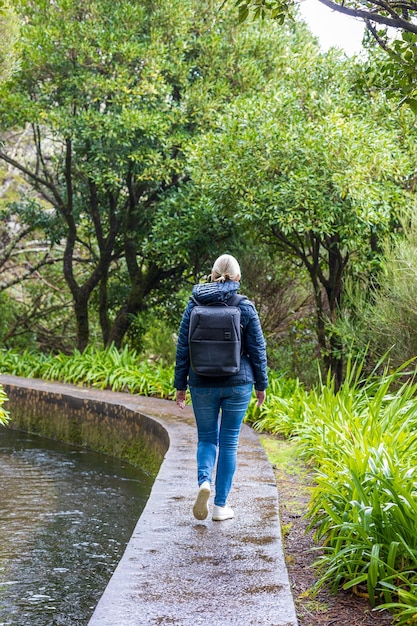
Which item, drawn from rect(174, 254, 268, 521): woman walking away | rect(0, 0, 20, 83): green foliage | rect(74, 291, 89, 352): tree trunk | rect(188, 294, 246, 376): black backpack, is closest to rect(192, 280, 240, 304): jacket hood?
rect(174, 254, 268, 521): woman walking away

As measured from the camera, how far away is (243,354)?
4.96 m

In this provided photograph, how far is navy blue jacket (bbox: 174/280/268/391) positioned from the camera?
485cm

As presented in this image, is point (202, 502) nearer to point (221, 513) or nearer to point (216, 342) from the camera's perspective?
point (221, 513)

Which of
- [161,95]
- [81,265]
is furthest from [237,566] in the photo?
[81,265]

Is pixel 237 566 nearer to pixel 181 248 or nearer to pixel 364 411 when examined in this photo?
pixel 364 411

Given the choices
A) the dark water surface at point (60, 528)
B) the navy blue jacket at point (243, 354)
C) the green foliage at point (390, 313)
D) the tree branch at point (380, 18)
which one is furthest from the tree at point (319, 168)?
the tree branch at point (380, 18)

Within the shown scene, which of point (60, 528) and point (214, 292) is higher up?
point (214, 292)

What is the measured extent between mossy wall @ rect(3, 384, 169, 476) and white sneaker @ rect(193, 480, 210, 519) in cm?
342

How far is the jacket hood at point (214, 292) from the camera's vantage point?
486 cm

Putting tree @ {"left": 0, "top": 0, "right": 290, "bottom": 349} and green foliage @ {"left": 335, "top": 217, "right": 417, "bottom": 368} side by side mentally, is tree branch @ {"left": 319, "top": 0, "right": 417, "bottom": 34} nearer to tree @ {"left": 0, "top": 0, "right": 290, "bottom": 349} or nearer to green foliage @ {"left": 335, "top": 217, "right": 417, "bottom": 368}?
green foliage @ {"left": 335, "top": 217, "right": 417, "bottom": 368}

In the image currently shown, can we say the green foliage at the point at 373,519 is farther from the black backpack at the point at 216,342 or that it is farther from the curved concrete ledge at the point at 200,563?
the black backpack at the point at 216,342

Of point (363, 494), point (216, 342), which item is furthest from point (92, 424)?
point (363, 494)

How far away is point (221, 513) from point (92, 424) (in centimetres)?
604

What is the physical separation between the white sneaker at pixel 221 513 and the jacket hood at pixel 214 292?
4.18ft
